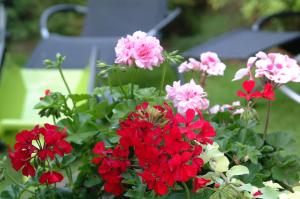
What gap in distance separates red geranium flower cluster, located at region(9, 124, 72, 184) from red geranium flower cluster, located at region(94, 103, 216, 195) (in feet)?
0.48

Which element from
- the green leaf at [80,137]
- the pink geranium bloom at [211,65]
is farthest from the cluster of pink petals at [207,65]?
the green leaf at [80,137]

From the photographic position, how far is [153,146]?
99 cm

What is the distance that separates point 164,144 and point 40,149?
27cm

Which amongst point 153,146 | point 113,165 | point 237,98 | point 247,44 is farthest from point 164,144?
point 237,98

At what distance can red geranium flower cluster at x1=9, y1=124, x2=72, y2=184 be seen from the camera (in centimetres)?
110

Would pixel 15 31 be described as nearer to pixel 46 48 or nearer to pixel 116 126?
pixel 46 48

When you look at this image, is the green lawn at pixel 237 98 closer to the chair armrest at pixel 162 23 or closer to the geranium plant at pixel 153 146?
the chair armrest at pixel 162 23

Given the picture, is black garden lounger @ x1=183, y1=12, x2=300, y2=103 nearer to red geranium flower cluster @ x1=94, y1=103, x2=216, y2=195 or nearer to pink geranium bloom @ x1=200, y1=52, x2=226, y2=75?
pink geranium bloom @ x1=200, y1=52, x2=226, y2=75

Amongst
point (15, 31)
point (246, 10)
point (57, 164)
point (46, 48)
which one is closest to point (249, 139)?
→ point (57, 164)

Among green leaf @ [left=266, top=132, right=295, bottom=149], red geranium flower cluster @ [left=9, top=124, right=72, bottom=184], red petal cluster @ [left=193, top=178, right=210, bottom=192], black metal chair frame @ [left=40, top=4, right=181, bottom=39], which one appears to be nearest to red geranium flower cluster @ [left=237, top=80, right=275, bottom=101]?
green leaf @ [left=266, top=132, right=295, bottom=149]

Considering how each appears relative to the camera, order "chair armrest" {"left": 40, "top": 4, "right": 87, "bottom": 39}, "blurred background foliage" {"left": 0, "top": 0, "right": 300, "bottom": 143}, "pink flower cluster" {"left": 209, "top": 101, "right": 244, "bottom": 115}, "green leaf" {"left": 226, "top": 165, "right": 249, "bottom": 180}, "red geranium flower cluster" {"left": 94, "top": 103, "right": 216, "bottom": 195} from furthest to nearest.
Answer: "blurred background foliage" {"left": 0, "top": 0, "right": 300, "bottom": 143} → "chair armrest" {"left": 40, "top": 4, "right": 87, "bottom": 39} → "pink flower cluster" {"left": 209, "top": 101, "right": 244, "bottom": 115} → "green leaf" {"left": 226, "top": 165, "right": 249, "bottom": 180} → "red geranium flower cluster" {"left": 94, "top": 103, "right": 216, "bottom": 195}

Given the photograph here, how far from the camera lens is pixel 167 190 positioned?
0.99m

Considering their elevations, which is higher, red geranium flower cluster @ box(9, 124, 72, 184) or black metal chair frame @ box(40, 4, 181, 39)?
black metal chair frame @ box(40, 4, 181, 39)

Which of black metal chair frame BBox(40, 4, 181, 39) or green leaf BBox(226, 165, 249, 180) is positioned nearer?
green leaf BBox(226, 165, 249, 180)
